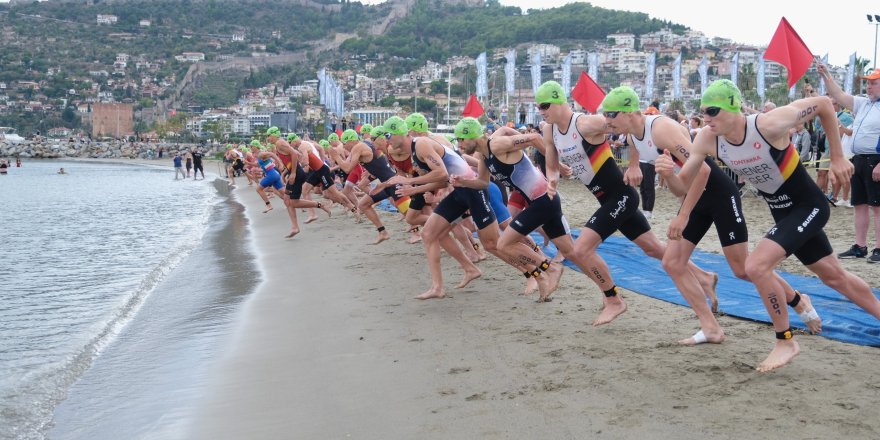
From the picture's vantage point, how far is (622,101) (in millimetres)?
6555


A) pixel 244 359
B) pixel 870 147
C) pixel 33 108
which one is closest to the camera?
pixel 244 359

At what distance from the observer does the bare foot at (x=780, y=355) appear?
17.3 feet

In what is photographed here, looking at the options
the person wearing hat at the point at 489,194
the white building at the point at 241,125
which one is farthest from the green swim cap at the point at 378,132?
the white building at the point at 241,125

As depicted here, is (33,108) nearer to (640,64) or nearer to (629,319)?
(640,64)

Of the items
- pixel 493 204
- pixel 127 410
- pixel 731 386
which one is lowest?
pixel 127 410

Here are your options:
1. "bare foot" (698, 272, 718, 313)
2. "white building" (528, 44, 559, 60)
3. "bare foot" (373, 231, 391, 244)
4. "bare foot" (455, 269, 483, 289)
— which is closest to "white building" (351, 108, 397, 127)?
"white building" (528, 44, 559, 60)

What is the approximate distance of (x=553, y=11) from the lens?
652 ft

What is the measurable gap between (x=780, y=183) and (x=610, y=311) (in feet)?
6.20

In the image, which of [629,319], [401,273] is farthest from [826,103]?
A: [401,273]

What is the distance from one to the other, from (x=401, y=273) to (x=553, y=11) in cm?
19669

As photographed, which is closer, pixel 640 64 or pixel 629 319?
pixel 629 319

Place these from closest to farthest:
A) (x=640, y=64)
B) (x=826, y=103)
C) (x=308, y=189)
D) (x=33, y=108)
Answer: (x=826, y=103) < (x=308, y=189) < (x=640, y=64) < (x=33, y=108)

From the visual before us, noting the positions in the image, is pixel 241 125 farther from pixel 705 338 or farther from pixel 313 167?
pixel 705 338

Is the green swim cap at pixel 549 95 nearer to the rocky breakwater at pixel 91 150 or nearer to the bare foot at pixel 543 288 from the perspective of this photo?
the bare foot at pixel 543 288
